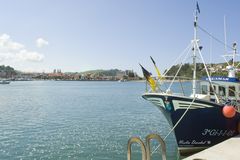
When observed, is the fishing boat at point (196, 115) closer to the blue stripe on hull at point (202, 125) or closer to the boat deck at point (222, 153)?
the blue stripe on hull at point (202, 125)

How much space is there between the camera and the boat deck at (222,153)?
11141mm

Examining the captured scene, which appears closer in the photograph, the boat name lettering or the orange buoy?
the orange buoy

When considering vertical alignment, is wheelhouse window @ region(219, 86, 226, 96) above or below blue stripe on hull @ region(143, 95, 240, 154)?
above

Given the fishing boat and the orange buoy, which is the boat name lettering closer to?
the fishing boat

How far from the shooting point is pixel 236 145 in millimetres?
13062

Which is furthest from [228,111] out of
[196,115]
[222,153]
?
[222,153]

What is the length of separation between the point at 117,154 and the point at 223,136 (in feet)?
18.5

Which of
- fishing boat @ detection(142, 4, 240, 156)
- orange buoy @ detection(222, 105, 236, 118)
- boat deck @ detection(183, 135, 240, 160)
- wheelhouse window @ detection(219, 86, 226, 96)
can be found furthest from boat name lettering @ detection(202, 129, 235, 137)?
wheelhouse window @ detection(219, 86, 226, 96)

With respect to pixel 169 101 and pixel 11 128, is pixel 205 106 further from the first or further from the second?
pixel 11 128

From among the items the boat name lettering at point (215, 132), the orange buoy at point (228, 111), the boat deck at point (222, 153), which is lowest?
the boat deck at point (222, 153)

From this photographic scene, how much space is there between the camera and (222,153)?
1180 centimetres

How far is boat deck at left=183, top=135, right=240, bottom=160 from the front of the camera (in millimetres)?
11141

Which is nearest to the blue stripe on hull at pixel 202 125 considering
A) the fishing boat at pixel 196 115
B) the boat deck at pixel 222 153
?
the fishing boat at pixel 196 115

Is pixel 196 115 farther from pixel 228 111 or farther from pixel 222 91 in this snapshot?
pixel 222 91
